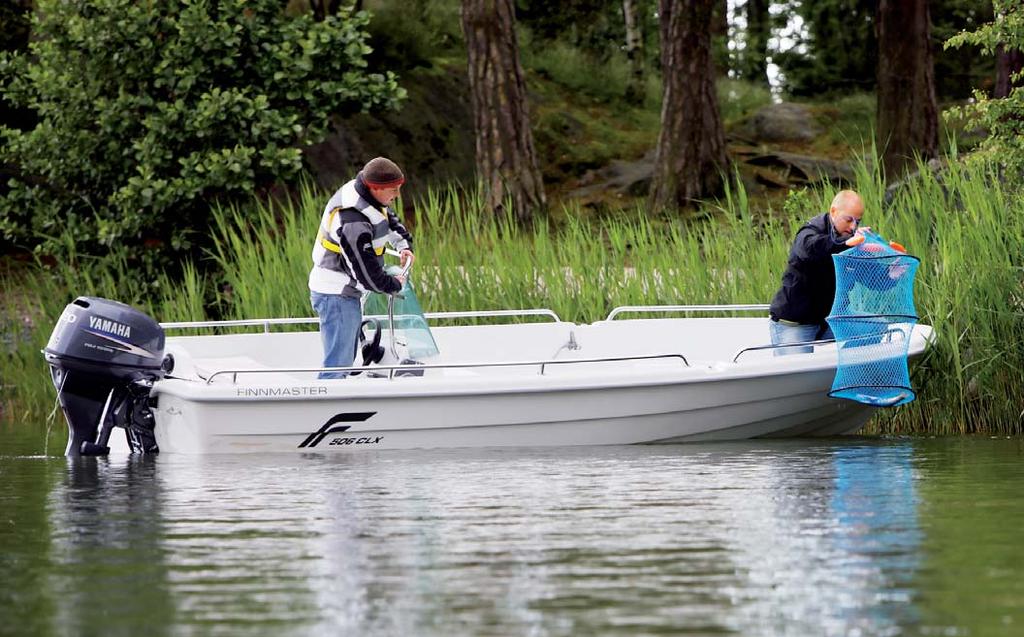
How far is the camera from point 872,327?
35.9 ft

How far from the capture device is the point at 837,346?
35.9ft

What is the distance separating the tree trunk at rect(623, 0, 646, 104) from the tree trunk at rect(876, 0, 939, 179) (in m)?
8.80

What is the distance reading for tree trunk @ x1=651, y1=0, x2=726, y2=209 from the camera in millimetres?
21688

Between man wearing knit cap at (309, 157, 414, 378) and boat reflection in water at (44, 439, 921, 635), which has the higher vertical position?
man wearing knit cap at (309, 157, 414, 378)

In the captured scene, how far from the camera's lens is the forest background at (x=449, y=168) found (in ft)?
42.2

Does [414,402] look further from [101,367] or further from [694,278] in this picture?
[694,278]

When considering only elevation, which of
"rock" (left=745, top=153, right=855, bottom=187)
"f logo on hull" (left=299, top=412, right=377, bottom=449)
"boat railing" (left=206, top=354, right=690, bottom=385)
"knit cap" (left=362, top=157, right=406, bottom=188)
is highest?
"rock" (left=745, top=153, right=855, bottom=187)

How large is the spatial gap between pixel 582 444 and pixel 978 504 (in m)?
3.50

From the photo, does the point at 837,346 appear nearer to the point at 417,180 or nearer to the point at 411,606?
the point at 411,606

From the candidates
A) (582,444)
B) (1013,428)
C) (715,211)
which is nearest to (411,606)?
(582,444)

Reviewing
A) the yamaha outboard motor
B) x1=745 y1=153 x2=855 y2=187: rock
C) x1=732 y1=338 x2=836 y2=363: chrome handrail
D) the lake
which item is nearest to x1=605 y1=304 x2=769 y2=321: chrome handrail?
x1=732 y1=338 x2=836 y2=363: chrome handrail

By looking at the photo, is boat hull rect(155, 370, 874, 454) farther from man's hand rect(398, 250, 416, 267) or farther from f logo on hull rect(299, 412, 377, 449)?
man's hand rect(398, 250, 416, 267)

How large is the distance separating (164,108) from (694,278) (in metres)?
5.67

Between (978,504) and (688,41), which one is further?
(688,41)
